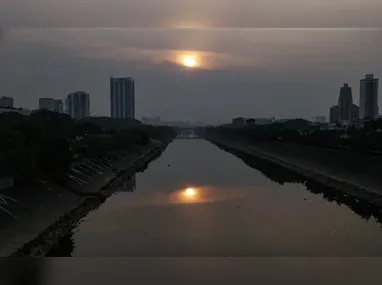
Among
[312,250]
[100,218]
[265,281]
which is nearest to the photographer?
[265,281]

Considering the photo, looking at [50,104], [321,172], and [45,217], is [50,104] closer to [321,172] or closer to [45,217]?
[321,172]

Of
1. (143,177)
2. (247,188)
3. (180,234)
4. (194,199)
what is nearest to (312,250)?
(180,234)

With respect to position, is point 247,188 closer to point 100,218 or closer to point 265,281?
point 100,218

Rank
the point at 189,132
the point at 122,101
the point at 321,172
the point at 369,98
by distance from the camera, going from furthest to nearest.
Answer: the point at 189,132, the point at 122,101, the point at 369,98, the point at 321,172

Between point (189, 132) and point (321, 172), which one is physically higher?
point (189, 132)

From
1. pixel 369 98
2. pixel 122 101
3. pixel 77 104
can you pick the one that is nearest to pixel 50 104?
pixel 77 104
